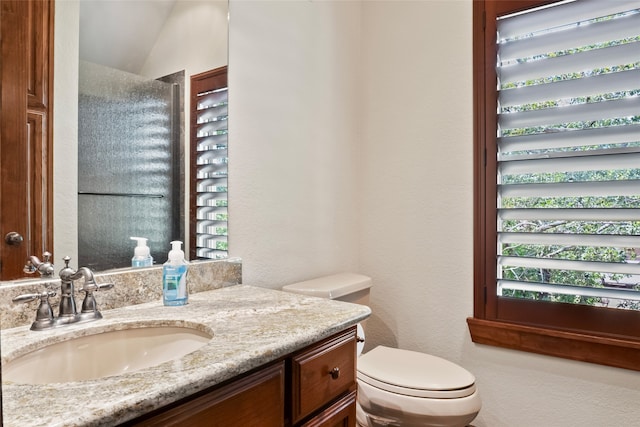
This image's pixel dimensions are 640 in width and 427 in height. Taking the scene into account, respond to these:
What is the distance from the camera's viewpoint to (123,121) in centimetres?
113

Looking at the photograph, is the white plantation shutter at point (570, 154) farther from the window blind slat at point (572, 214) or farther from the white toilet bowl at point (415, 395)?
the white toilet bowl at point (415, 395)

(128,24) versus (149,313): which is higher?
(128,24)

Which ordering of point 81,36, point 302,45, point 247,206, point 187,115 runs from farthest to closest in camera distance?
point 302,45
point 247,206
point 187,115
point 81,36

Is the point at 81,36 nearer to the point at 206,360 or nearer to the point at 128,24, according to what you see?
the point at 128,24

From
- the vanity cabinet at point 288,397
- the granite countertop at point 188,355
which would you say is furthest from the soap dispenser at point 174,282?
the vanity cabinet at point 288,397

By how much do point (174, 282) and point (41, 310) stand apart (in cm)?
31

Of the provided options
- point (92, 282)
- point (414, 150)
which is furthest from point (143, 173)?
point (414, 150)

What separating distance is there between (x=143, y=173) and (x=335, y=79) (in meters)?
1.18

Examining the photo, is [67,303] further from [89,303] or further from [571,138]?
[571,138]

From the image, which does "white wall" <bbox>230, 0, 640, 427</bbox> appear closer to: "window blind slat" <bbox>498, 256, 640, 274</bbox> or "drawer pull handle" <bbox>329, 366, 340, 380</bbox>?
"window blind slat" <bbox>498, 256, 640, 274</bbox>

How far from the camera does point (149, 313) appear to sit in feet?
3.34

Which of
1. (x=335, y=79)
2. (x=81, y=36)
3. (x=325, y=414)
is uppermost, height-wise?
(x=335, y=79)

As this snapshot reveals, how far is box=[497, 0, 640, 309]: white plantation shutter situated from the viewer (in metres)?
1.51

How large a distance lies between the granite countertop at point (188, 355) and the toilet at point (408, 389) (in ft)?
1.54
